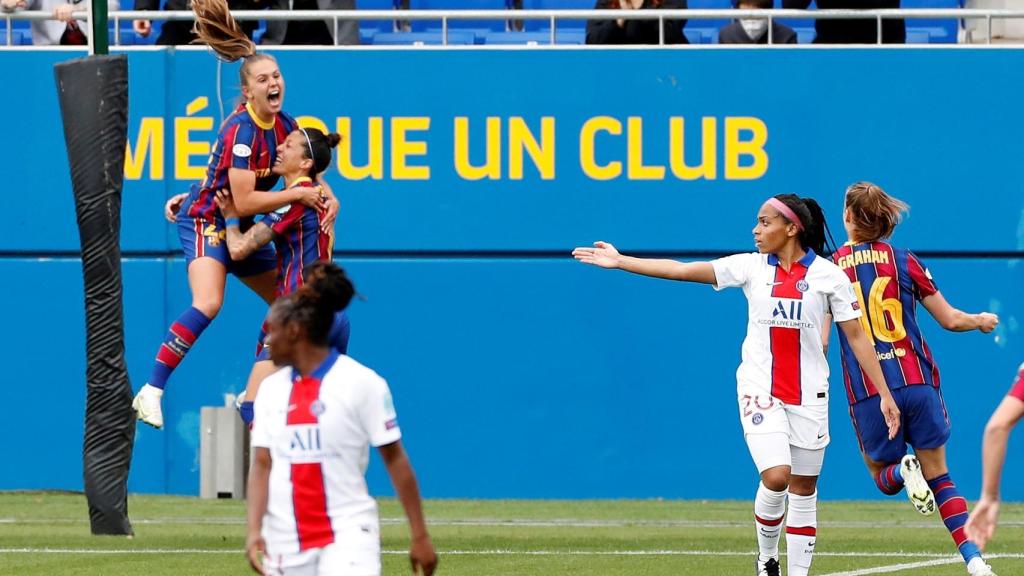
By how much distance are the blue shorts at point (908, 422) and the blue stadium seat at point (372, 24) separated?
24.0ft

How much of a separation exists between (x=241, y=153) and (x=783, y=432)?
329cm

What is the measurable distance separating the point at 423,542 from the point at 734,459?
904cm

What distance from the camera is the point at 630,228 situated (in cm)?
1409

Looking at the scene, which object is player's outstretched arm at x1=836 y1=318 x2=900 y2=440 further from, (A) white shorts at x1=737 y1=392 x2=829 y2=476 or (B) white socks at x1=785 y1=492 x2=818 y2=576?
(B) white socks at x1=785 y1=492 x2=818 y2=576

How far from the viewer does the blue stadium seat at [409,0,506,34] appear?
51.1 feet

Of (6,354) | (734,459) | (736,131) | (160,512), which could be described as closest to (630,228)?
(736,131)

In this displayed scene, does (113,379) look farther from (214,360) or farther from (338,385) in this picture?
(338,385)

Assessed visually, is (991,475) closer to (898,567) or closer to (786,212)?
(786,212)

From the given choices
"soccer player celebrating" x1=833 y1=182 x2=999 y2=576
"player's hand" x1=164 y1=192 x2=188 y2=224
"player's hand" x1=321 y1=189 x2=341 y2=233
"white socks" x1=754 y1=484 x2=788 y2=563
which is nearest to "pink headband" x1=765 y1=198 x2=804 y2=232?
"soccer player celebrating" x1=833 y1=182 x2=999 y2=576

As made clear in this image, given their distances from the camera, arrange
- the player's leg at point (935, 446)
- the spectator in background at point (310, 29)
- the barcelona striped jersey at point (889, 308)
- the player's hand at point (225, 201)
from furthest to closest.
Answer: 1. the spectator in background at point (310, 29)
2. the player's hand at point (225, 201)
3. the barcelona striped jersey at point (889, 308)
4. the player's leg at point (935, 446)

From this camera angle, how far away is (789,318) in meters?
8.01

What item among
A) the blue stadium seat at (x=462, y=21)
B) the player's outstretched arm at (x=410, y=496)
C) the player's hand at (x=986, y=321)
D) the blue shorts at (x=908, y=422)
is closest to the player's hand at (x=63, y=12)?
the blue stadium seat at (x=462, y=21)

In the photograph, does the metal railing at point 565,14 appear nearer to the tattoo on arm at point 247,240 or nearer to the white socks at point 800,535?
the tattoo on arm at point 247,240

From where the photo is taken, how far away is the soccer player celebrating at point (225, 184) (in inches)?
363
